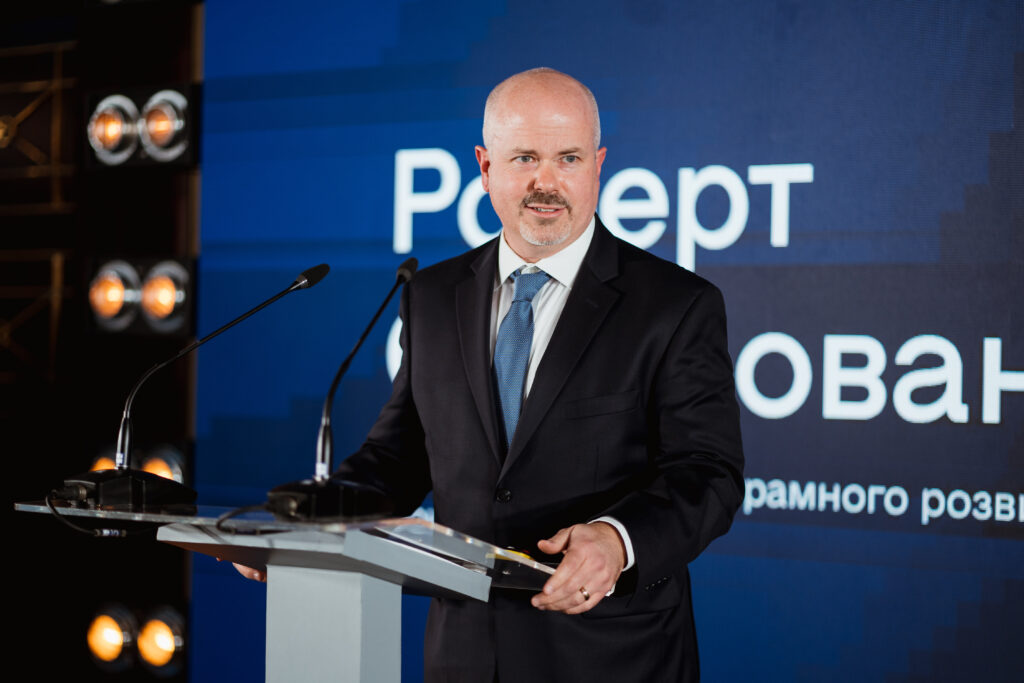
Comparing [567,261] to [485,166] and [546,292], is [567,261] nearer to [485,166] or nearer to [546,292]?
[546,292]

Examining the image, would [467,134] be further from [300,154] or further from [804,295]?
[804,295]

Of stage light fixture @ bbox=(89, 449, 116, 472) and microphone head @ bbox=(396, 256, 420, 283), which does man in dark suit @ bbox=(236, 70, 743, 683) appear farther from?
stage light fixture @ bbox=(89, 449, 116, 472)

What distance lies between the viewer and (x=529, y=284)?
5.79ft

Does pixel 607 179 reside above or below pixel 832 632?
above

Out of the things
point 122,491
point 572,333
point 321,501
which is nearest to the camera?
point 321,501

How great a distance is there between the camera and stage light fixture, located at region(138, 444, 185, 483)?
10.0 ft

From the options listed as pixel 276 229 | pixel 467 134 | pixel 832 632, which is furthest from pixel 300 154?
pixel 832 632

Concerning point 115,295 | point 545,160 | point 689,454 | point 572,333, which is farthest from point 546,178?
point 115,295

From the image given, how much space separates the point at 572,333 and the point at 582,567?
50 centimetres

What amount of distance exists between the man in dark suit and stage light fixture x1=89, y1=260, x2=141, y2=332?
164 centimetres

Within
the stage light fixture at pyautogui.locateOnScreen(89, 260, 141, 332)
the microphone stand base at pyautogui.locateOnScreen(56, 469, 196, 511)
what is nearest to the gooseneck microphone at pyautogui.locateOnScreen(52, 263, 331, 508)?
the microphone stand base at pyautogui.locateOnScreen(56, 469, 196, 511)

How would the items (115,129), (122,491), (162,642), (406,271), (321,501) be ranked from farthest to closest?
1. (115,129)
2. (162,642)
3. (406,271)
4. (122,491)
5. (321,501)

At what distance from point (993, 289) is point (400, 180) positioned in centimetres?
158

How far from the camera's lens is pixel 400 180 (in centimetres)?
288
